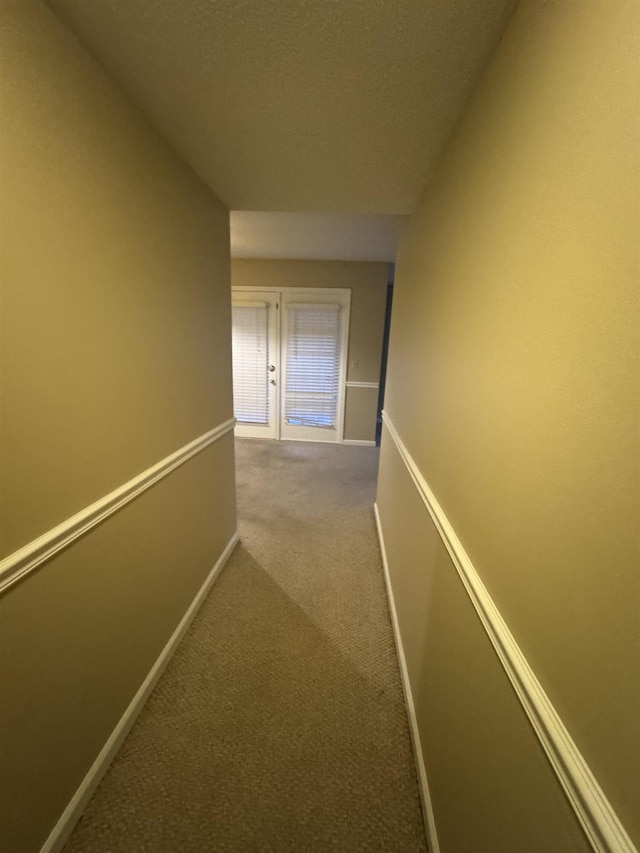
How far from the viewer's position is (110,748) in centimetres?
116

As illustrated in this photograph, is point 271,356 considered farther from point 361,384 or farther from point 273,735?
point 273,735

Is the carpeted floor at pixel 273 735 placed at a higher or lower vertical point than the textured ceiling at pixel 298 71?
lower

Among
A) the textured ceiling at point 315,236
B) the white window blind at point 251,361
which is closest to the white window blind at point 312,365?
the white window blind at point 251,361

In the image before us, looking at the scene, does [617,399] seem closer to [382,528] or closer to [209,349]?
[209,349]

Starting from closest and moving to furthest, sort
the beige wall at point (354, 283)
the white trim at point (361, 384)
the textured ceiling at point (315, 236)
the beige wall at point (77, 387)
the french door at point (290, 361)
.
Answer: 1. the beige wall at point (77, 387)
2. the textured ceiling at point (315, 236)
3. the beige wall at point (354, 283)
4. the french door at point (290, 361)
5. the white trim at point (361, 384)

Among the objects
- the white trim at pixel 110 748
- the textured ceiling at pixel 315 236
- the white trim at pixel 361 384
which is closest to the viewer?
the white trim at pixel 110 748

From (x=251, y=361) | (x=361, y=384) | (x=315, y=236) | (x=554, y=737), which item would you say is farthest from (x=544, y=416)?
(x=251, y=361)

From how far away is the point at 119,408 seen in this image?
113 centimetres

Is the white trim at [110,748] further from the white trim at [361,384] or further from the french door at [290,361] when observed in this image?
the white trim at [361,384]

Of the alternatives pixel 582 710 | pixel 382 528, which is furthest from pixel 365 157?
pixel 382 528

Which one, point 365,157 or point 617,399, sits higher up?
point 365,157

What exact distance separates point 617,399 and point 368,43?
1.08 m

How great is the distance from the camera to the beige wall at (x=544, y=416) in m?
0.44

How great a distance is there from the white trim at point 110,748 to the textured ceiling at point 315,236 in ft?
9.03
